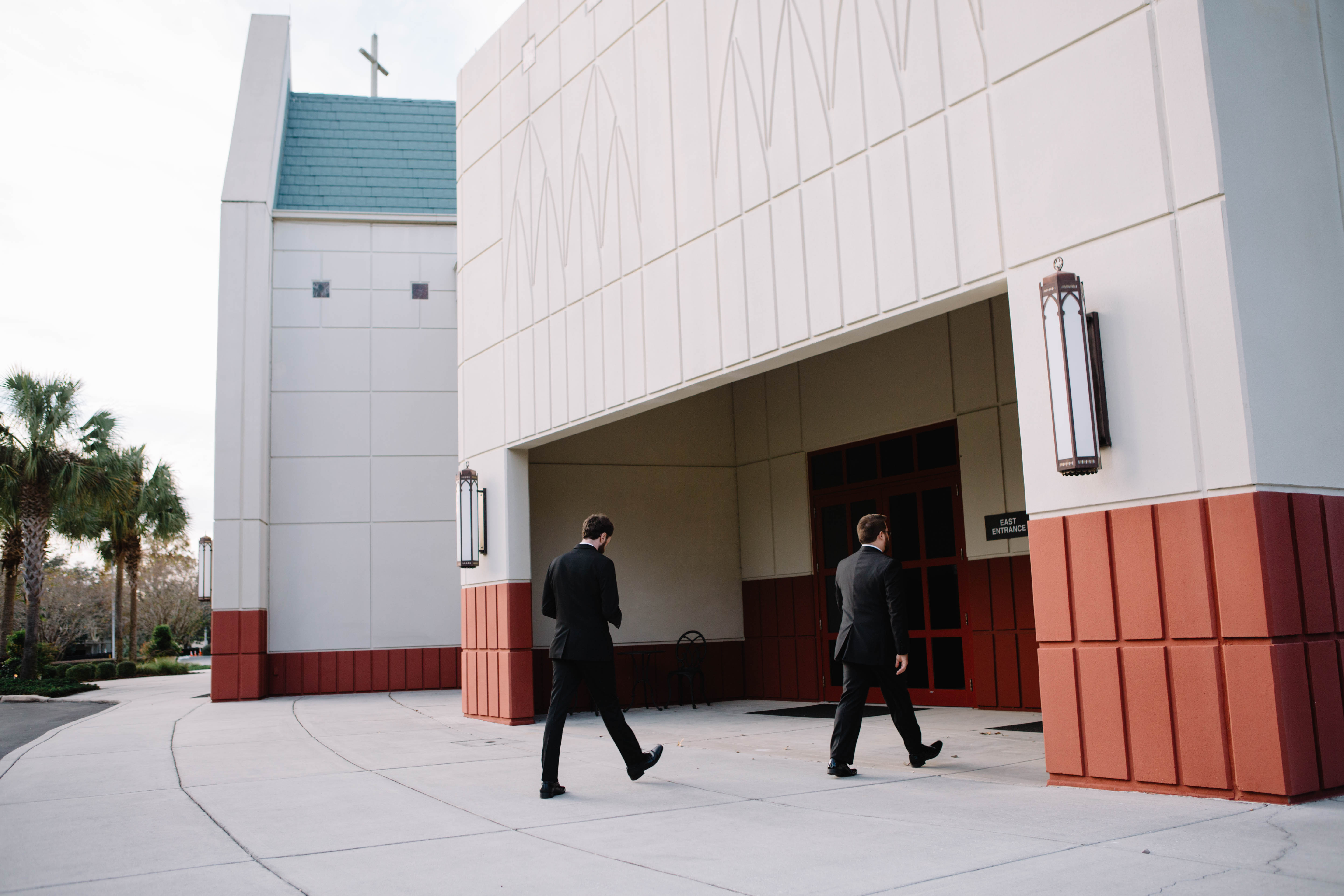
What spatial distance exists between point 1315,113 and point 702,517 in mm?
9854

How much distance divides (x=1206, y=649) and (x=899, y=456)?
294 inches

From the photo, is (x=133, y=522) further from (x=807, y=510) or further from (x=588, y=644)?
(x=588, y=644)

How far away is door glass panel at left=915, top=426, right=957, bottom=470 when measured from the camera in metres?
12.2

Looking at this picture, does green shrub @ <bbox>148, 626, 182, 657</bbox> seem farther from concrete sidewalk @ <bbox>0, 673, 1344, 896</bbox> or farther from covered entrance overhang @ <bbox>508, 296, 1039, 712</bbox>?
concrete sidewalk @ <bbox>0, 673, 1344, 896</bbox>

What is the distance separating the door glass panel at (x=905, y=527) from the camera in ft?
41.4

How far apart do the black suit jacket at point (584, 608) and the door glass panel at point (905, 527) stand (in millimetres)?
6469

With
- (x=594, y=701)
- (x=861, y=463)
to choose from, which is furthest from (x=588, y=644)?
(x=861, y=463)

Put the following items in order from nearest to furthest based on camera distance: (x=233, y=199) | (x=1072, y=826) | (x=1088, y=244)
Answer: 1. (x=1072, y=826)
2. (x=1088, y=244)
3. (x=233, y=199)

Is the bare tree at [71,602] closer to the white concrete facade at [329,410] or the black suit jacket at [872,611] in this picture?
the white concrete facade at [329,410]

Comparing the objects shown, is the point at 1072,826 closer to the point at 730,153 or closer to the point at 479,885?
the point at 479,885

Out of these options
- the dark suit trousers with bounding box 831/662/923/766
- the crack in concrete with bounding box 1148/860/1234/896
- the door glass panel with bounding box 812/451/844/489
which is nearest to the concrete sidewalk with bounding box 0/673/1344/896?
the crack in concrete with bounding box 1148/860/1234/896

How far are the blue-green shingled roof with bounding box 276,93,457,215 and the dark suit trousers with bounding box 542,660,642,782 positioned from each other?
49.9 ft

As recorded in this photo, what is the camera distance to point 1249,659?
538 cm

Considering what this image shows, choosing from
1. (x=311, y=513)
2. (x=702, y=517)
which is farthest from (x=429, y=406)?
(x=702, y=517)
